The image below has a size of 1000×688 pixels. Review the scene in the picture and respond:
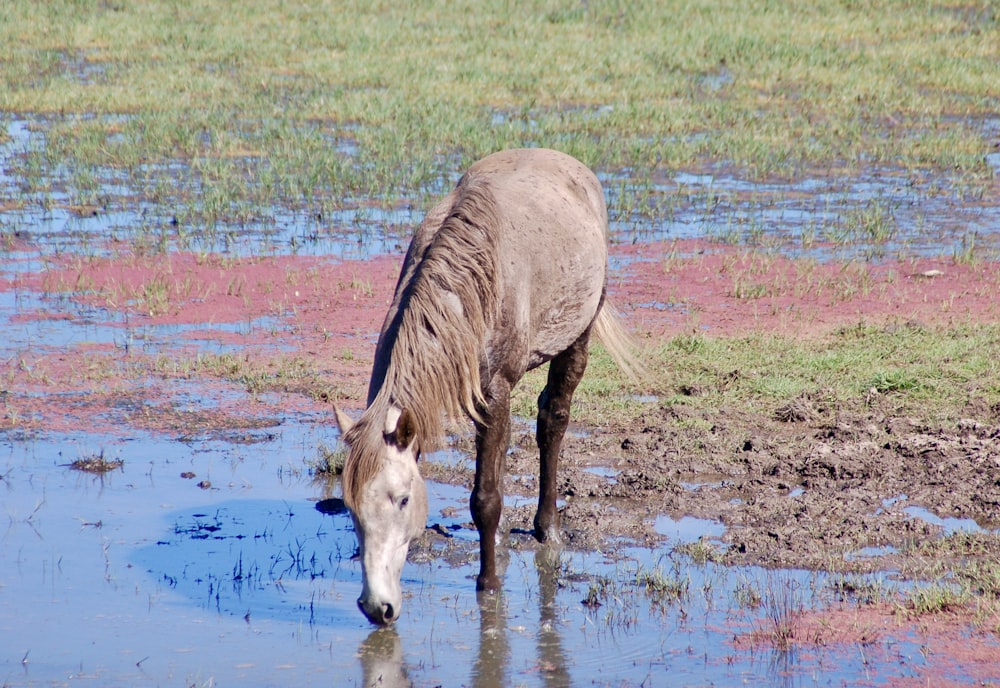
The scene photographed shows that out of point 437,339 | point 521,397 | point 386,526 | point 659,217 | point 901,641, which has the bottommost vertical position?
point 659,217

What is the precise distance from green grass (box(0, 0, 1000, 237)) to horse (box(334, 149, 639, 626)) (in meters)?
7.28

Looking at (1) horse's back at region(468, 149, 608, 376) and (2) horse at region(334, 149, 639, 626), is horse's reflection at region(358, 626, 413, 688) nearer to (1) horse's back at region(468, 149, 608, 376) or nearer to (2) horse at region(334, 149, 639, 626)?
(2) horse at region(334, 149, 639, 626)

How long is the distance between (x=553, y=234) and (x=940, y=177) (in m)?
11.1

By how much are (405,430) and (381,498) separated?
265mm

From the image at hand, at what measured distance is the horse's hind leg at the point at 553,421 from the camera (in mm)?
6094

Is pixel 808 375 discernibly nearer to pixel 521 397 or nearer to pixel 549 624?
pixel 521 397

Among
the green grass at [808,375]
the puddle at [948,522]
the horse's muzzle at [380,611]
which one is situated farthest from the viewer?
the green grass at [808,375]

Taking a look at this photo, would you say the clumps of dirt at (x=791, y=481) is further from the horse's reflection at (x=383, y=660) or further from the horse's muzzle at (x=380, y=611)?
the horse's muzzle at (x=380, y=611)

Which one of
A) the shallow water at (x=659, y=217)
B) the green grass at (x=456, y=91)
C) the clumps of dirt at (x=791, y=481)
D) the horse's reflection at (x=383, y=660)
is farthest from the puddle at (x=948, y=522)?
the green grass at (x=456, y=91)

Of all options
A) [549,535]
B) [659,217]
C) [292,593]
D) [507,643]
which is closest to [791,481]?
[549,535]

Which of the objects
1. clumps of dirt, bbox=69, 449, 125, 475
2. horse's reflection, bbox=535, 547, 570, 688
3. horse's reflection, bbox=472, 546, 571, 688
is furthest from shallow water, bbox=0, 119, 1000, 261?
horse's reflection, bbox=472, 546, 571, 688

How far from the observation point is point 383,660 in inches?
193

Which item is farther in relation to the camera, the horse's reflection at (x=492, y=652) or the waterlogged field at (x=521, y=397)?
the waterlogged field at (x=521, y=397)

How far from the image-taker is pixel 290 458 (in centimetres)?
712
